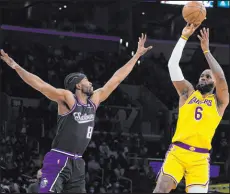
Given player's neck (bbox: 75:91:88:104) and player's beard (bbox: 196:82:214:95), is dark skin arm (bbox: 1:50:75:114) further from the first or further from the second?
player's beard (bbox: 196:82:214:95)

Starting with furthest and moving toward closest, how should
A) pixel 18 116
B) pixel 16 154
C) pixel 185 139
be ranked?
pixel 18 116
pixel 16 154
pixel 185 139

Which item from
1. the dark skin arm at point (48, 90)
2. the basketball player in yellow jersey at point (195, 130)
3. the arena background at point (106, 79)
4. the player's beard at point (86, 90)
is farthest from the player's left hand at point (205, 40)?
the arena background at point (106, 79)

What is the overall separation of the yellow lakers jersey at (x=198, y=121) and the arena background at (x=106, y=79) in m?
8.43

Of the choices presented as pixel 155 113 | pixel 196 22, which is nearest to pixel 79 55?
pixel 155 113

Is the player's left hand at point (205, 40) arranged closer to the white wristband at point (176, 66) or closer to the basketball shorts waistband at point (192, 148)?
the white wristband at point (176, 66)

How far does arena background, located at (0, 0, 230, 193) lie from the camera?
1922cm

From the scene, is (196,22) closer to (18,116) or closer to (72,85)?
(72,85)

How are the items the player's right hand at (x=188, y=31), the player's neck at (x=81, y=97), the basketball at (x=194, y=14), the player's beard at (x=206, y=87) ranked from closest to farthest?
the player's neck at (x=81, y=97) → the player's beard at (x=206, y=87) → the player's right hand at (x=188, y=31) → the basketball at (x=194, y=14)

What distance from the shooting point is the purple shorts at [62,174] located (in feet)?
25.0

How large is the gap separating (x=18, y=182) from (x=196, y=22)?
30.5 feet

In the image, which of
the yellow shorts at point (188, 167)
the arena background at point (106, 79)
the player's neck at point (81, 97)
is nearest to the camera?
the player's neck at point (81, 97)

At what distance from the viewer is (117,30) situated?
25250mm

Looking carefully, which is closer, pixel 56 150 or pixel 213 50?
pixel 56 150

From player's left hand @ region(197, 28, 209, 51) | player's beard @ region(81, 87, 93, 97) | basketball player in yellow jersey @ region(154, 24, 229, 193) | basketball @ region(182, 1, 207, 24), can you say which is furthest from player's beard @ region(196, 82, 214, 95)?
player's beard @ region(81, 87, 93, 97)
